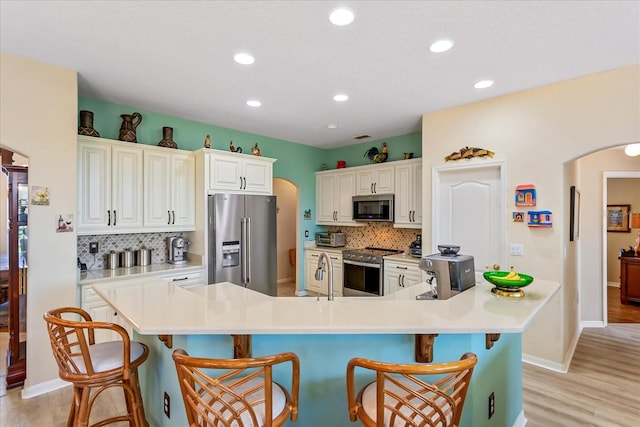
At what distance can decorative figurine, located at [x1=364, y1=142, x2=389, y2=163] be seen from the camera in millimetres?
5215

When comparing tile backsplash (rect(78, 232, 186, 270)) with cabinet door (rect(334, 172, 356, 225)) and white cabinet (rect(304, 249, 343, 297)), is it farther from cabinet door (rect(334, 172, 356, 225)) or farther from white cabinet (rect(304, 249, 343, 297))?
cabinet door (rect(334, 172, 356, 225))

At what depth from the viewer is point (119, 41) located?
2.31m

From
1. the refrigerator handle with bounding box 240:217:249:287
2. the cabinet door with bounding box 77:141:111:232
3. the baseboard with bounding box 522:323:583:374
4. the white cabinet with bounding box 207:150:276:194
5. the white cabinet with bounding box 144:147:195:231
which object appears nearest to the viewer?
the baseboard with bounding box 522:323:583:374

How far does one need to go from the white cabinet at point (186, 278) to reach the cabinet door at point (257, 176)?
4.19 ft

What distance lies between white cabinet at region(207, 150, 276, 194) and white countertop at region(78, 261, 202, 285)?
1.01 m

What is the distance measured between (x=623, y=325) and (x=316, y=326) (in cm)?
518

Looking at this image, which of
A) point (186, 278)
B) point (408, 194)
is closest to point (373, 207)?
point (408, 194)

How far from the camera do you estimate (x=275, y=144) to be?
5.45 m

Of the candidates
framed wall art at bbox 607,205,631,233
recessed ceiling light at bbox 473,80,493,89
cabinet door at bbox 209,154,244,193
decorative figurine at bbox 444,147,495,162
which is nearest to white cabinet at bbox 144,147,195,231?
cabinet door at bbox 209,154,244,193

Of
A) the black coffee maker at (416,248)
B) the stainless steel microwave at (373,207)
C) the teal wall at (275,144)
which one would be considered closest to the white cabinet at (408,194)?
the stainless steel microwave at (373,207)

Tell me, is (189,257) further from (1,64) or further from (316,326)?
(316,326)

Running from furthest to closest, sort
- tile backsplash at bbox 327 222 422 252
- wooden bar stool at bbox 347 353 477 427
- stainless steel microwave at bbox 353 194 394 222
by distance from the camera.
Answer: tile backsplash at bbox 327 222 422 252
stainless steel microwave at bbox 353 194 394 222
wooden bar stool at bbox 347 353 477 427

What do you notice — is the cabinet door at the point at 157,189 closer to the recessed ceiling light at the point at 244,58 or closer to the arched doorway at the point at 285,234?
the recessed ceiling light at the point at 244,58

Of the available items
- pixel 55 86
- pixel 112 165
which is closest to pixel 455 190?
pixel 112 165
